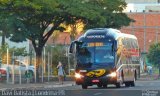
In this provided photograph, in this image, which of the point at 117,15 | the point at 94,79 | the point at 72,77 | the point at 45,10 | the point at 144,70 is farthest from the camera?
the point at 144,70

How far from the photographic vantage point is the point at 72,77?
59438 millimetres

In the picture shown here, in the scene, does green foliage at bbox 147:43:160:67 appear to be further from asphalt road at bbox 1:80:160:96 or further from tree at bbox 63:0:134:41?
asphalt road at bbox 1:80:160:96

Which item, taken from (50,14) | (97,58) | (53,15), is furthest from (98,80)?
(53,15)

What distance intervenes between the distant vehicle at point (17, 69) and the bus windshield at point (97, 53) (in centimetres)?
928

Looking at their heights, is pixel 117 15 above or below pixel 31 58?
above

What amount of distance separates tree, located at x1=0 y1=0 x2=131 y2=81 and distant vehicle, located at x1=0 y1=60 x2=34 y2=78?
1331 mm

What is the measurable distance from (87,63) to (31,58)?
13.5 meters

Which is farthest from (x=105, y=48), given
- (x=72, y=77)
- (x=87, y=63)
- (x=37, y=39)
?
(x=72, y=77)

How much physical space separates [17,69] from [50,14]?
5.03 meters

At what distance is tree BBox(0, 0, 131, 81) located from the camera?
142 feet

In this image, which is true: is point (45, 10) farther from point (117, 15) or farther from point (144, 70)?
point (144, 70)

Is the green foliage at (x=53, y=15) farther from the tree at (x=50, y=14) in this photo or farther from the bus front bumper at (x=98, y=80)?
the bus front bumper at (x=98, y=80)

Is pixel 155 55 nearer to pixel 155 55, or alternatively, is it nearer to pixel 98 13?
pixel 155 55

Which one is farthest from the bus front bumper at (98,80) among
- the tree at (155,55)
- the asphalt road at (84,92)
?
the tree at (155,55)
